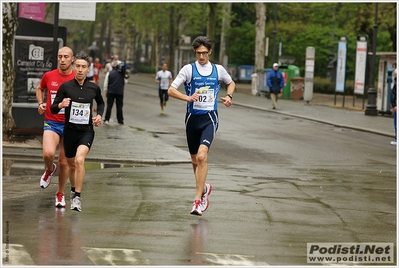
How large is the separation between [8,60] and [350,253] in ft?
37.3

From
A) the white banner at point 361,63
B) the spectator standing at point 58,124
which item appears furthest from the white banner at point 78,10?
the white banner at point 361,63

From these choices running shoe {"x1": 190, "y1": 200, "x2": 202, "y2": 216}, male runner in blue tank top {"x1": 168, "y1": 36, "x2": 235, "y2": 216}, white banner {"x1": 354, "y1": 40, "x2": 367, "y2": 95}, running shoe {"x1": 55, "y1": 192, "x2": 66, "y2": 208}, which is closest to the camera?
running shoe {"x1": 190, "y1": 200, "x2": 202, "y2": 216}

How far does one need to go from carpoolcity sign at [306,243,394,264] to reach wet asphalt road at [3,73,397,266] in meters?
0.17

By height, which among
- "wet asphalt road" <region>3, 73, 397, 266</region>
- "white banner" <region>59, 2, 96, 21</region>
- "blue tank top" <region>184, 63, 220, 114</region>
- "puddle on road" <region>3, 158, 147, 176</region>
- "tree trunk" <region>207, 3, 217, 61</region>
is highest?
"tree trunk" <region>207, 3, 217, 61</region>

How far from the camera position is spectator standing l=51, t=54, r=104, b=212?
10641 mm

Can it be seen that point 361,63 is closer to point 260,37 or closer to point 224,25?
point 260,37

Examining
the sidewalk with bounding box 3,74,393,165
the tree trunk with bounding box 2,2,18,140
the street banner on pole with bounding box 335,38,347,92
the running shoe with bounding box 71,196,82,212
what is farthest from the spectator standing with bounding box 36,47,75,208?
the street banner on pole with bounding box 335,38,347,92

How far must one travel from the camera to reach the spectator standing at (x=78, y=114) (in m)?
10.6

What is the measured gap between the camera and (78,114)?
10.7 m

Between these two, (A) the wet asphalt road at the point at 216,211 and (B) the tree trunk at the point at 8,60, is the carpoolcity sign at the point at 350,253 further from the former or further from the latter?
(B) the tree trunk at the point at 8,60

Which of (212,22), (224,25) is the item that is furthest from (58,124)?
(224,25)

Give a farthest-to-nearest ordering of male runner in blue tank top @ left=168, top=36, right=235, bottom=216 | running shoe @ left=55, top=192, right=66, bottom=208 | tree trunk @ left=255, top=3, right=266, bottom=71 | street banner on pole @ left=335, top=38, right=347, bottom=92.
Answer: tree trunk @ left=255, top=3, right=266, bottom=71 → street banner on pole @ left=335, top=38, right=347, bottom=92 → running shoe @ left=55, top=192, right=66, bottom=208 → male runner in blue tank top @ left=168, top=36, right=235, bottom=216

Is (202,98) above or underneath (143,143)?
above

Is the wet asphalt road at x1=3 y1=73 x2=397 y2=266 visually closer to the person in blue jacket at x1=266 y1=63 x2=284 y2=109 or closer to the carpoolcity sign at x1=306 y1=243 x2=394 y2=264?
the carpoolcity sign at x1=306 y1=243 x2=394 y2=264
